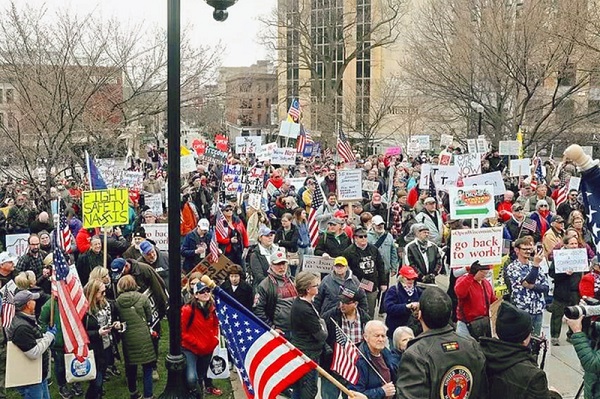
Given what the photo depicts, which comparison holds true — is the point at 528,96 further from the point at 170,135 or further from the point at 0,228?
the point at 170,135

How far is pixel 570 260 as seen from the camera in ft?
29.0

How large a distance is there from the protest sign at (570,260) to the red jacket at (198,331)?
4.90 meters

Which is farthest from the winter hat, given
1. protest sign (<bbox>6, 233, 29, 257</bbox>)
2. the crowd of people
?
protest sign (<bbox>6, 233, 29, 257</bbox>)

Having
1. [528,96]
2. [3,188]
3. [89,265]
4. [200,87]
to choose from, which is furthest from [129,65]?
[528,96]

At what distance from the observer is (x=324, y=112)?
1652 inches

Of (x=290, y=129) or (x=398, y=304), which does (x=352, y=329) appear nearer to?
(x=398, y=304)

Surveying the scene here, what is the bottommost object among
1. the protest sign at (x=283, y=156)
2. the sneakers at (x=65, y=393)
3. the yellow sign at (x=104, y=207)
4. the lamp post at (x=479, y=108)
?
the sneakers at (x=65, y=393)

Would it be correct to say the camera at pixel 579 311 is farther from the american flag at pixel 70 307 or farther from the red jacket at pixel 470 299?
the american flag at pixel 70 307

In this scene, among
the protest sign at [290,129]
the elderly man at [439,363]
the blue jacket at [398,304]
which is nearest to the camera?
the elderly man at [439,363]

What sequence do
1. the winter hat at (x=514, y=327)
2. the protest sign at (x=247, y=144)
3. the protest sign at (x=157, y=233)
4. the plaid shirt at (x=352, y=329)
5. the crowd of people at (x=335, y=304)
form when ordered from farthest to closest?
the protest sign at (x=247, y=144)
the protest sign at (x=157, y=233)
the plaid shirt at (x=352, y=329)
the winter hat at (x=514, y=327)
the crowd of people at (x=335, y=304)

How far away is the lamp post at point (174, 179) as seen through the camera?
4.41m

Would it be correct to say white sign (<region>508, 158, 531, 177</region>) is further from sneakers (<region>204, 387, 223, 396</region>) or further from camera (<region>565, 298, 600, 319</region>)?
camera (<region>565, 298, 600, 319</region>)

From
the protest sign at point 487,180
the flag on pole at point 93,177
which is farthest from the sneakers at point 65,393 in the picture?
the protest sign at point 487,180

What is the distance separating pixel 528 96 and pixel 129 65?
13.6m
